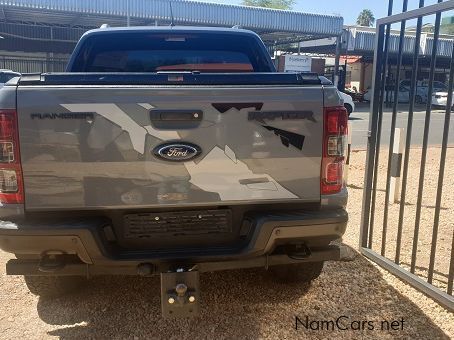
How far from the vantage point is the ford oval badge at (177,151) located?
2.70 m

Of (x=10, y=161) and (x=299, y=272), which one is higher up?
(x=10, y=161)

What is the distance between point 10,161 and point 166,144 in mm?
846

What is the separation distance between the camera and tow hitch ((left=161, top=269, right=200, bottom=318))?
2742mm

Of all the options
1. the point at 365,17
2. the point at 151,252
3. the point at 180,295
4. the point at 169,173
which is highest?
the point at 365,17

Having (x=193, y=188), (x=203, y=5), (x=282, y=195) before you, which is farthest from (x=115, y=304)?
(x=203, y=5)

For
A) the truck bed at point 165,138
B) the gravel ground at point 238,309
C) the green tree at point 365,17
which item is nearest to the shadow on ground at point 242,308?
the gravel ground at point 238,309

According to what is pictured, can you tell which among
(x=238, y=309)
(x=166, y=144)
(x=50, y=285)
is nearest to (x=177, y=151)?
(x=166, y=144)

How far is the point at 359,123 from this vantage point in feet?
63.5

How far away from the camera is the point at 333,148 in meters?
2.88

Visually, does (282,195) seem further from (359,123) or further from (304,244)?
(359,123)

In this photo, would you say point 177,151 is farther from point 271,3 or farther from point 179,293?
point 271,3

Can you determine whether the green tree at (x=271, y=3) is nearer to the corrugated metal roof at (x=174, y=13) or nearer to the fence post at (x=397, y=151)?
the corrugated metal roof at (x=174, y=13)

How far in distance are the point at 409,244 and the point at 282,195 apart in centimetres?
261
